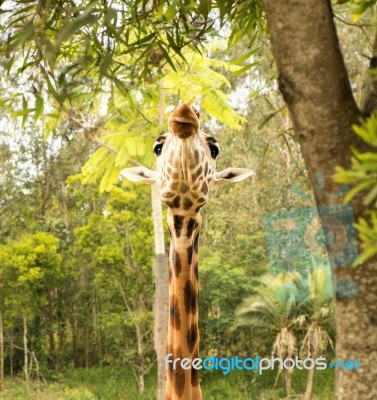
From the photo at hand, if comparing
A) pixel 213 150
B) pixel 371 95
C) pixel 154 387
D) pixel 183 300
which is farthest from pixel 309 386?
pixel 371 95

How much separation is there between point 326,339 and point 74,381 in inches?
155

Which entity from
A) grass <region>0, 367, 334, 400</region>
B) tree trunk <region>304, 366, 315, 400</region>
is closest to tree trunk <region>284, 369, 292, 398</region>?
grass <region>0, 367, 334, 400</region>

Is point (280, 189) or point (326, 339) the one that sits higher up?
point (280, 189)

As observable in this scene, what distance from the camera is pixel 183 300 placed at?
5.51ft

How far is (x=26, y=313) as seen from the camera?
28.8ft

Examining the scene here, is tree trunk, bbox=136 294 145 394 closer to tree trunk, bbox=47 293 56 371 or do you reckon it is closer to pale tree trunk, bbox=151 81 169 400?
pale tree trunk, bbox=151 81 169 400

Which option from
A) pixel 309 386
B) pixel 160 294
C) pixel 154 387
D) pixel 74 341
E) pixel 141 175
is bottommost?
pixel 154 387

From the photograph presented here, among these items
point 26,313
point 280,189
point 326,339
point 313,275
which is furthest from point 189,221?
point 26,313

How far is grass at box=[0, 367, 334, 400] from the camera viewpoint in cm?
807

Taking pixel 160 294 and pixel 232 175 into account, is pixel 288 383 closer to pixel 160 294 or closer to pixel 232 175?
pixel 160 294

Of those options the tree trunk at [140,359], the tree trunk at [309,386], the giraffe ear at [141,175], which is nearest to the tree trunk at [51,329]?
the tree trunk at [140,359]

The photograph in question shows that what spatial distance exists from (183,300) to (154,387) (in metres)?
7.29

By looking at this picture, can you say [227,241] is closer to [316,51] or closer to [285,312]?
[285,312]

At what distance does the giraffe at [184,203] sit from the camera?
58.9 inches
